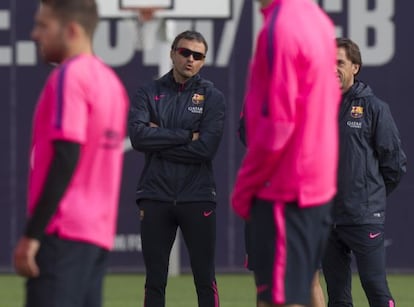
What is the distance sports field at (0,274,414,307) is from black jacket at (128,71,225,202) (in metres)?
2.64

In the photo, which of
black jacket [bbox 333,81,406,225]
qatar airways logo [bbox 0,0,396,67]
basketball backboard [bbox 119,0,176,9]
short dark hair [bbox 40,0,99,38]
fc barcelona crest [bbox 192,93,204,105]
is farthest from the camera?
qatar airways logo [bbox 0,0,396,67]

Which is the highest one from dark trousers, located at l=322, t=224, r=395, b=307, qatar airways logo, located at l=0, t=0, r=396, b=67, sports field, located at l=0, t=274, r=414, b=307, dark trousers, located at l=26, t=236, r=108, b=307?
qatar airways logo, located at l=0, t=0, r=396, b=67

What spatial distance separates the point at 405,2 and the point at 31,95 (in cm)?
386

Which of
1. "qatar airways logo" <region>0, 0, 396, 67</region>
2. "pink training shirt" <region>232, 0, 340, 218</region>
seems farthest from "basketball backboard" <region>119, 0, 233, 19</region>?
"pink training shirt" <region>232, 0, 340, 218</region>

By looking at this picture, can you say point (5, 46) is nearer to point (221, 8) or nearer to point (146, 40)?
point (146, 40)

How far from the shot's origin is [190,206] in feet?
25.3

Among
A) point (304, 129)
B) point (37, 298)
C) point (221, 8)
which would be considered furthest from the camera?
point (221, 8)

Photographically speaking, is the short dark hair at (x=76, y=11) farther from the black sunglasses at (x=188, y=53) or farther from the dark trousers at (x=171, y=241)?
the black sunglasses at (x=188, y=53)

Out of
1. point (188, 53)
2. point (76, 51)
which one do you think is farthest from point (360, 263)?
point (76, 51)

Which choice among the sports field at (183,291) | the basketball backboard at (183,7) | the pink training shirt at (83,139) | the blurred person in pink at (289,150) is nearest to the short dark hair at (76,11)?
the pink training shirt at (83,139)

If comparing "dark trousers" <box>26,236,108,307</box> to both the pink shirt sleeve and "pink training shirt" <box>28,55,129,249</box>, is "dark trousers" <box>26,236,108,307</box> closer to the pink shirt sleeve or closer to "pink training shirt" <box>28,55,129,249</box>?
"pink training shirt" <box>28,55,129,249</box>

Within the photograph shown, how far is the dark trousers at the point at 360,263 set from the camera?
7367 millimetres

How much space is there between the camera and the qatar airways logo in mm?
12633

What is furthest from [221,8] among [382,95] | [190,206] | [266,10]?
[266,10]
